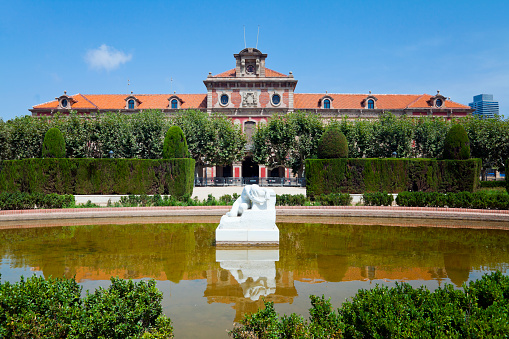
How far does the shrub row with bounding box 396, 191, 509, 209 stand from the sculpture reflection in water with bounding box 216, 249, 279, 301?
10453mm

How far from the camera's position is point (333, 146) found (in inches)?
837

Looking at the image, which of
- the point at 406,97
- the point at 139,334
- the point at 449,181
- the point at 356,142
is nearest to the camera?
the point at 139,334

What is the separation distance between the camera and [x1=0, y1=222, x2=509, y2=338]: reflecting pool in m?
5.53

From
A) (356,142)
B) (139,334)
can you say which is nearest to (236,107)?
(356,142)

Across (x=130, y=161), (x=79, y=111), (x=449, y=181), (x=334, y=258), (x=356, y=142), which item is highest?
(x=79, y=111)

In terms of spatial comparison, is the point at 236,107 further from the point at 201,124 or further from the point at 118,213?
the point at 118,213

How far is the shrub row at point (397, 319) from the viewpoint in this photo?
356cm

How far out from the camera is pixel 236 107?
4544 cm

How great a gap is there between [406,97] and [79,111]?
153 ft

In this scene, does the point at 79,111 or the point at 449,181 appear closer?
the point at 449,181

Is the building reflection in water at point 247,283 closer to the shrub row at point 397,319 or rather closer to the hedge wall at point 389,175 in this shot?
the shrub row at point 397,319

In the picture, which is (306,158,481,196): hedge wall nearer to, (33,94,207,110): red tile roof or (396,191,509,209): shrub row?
(396,191,509,209): shrub row

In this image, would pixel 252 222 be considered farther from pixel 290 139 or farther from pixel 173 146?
pixel 290 139

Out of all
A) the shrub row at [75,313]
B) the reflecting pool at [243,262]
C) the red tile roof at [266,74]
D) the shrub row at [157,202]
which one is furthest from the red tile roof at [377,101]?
the shrub row at [75,313]
